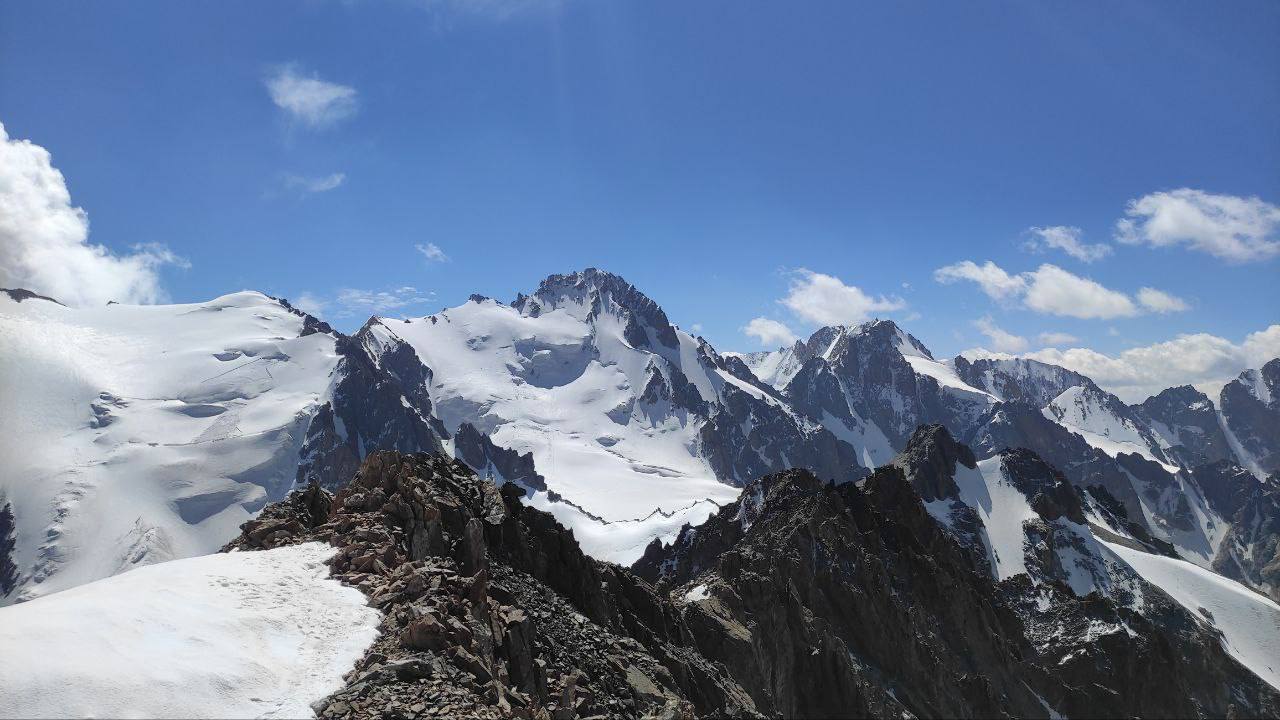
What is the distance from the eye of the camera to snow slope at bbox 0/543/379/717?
15.5m

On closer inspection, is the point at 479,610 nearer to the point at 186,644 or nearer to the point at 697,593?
the point at 186,644

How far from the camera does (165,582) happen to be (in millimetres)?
21469

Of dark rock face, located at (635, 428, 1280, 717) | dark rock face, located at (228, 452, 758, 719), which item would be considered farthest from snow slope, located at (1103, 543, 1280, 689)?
dark rock face, located at (228, 452, 758, 719)

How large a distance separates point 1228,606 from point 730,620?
15125 cm

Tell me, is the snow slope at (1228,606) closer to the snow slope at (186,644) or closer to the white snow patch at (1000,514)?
the white snow patch at (1000,514)

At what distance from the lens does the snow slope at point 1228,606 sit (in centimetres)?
14575

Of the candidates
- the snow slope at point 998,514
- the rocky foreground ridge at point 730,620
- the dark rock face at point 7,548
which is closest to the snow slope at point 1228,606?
the rocky foreground ridge at point 730,620

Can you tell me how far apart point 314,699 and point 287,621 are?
4.10 meters

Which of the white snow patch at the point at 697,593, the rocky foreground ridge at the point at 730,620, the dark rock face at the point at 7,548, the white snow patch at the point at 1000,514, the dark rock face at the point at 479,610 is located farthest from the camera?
the dark rock face at the point at 7,548

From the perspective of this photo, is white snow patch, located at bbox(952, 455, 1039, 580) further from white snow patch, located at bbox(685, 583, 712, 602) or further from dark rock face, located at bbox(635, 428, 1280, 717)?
white snow patch, located at bbox(685, 583, 712, 602)

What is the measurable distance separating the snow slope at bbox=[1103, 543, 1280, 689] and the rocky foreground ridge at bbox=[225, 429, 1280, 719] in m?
10.8

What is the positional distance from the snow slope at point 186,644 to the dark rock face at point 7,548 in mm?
206844

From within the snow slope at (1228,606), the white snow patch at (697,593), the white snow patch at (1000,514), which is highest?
the white snow patch at (1000,514)

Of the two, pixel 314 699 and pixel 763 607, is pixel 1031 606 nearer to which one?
pixel 763 607
